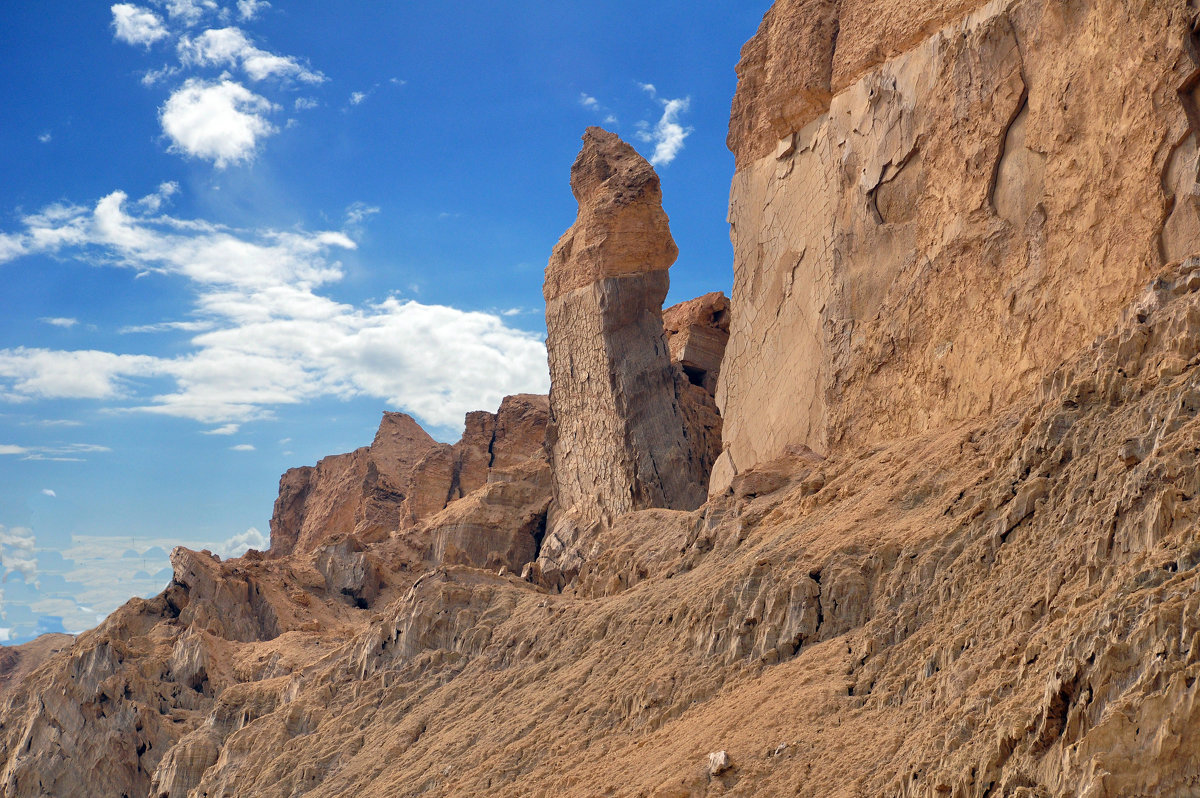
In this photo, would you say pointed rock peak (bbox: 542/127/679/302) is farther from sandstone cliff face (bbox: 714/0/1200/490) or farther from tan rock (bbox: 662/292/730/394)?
sandstone cliff face (bbox: 714/0/1200/490)

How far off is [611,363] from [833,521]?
1589 cm

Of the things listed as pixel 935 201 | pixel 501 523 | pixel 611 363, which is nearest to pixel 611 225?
pixel 611 363

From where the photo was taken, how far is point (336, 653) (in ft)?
80.8

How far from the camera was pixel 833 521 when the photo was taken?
15922 millimetres

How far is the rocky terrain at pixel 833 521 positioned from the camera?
394 inches

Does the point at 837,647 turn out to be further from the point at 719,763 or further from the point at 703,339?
the point at 703,339

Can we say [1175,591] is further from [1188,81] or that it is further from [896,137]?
[896,137]

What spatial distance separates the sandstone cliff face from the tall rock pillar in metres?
5.00

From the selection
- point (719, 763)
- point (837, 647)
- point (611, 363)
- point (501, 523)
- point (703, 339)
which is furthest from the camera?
point (703, 339)

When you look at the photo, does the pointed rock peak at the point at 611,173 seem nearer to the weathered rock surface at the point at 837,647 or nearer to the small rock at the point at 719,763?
the weathered rock surface at the point at 837,647

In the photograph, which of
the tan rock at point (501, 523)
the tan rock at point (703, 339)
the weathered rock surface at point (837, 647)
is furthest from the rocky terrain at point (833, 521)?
the tan rock at point (703, 339)

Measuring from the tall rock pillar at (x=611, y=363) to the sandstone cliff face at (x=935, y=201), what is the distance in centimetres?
500

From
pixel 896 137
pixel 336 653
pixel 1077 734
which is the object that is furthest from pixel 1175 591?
pixel 336 653

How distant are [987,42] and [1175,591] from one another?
1237cm
